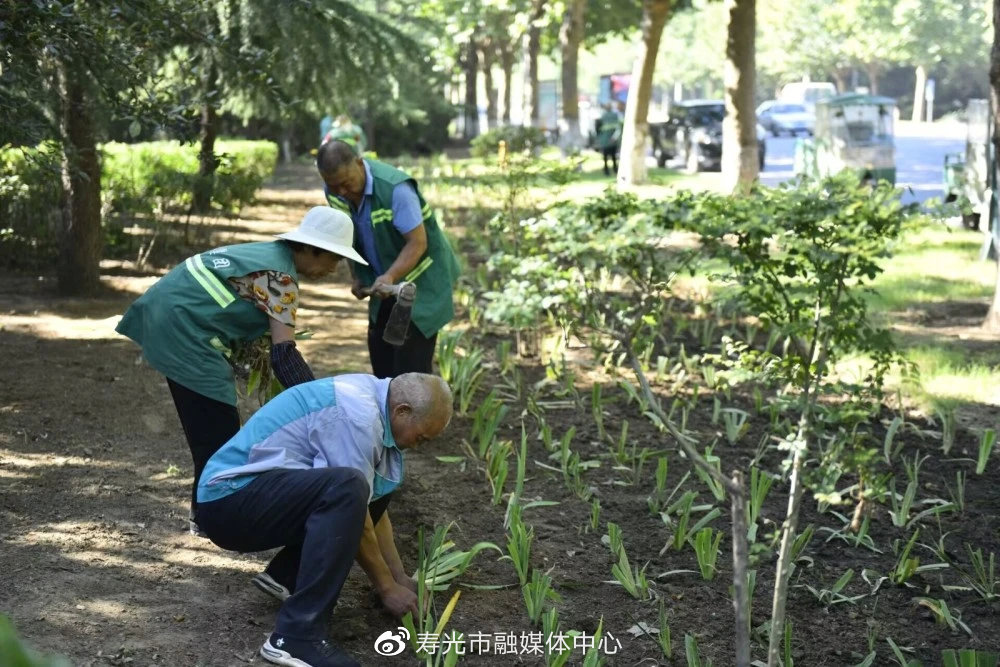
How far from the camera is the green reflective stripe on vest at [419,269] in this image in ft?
17.9

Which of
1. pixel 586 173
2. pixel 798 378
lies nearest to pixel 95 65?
pixel 798 378

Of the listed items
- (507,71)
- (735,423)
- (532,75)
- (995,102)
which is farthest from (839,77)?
(735,423)

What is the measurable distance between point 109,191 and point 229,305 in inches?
331

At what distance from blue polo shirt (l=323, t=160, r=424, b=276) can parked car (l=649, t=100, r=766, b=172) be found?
2147 cm

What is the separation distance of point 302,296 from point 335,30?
229 centimetres

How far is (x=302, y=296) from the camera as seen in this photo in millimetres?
10398

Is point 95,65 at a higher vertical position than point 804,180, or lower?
higher

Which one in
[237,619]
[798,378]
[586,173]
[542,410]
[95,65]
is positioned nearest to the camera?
[237,619]

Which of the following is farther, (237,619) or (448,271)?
(448,271)

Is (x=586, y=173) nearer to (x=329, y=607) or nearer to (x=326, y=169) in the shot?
(x=326, y=169)

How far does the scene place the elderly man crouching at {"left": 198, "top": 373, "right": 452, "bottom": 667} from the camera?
134 inches

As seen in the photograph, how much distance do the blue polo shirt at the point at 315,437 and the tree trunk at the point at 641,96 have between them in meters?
15.8

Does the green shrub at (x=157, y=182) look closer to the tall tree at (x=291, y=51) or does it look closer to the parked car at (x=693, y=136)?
the tall tree at (x=291, y=51)

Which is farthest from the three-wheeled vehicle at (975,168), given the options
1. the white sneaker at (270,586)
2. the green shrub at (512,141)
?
the white sneaker at (270,586)
